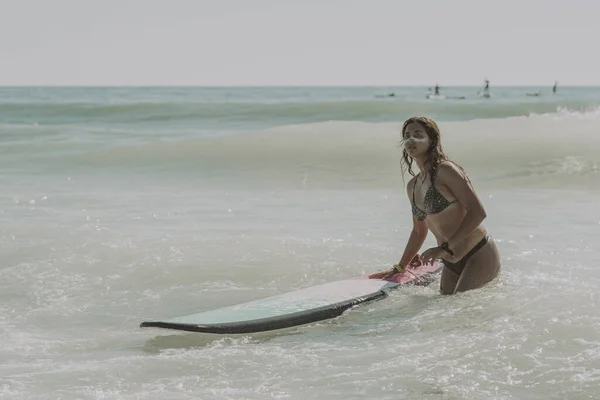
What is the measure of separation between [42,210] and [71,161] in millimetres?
9361

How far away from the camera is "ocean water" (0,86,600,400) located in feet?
14.2

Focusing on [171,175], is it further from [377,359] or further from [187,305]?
[377,359]

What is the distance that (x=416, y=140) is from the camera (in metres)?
5.48

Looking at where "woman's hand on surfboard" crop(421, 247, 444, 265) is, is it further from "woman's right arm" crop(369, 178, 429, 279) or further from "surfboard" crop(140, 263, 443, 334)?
"surfboard" crop(140, 263, 443, 334)

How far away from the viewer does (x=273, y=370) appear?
14.8 ft

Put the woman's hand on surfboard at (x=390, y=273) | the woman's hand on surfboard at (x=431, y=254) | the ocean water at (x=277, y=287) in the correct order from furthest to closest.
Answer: the woman's hand on surfboard at (x=390, y=273), the woman's hand on surfboard at (x=431, y=254), the ocean water at (x=277, y=287)

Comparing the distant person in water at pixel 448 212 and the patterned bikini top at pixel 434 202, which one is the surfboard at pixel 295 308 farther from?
the patterned bikini top at pixel 434 202

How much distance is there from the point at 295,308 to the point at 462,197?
1.33 m

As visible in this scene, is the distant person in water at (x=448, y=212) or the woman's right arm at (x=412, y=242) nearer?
the distant person in water at (x=448, y=212)

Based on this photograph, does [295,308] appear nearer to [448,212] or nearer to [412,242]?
[412,242]

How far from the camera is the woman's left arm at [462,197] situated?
5348 millimetres

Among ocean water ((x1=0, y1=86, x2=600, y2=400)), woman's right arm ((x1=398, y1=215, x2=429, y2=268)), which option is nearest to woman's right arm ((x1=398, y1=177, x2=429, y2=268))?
woman's right arm ((x1=398, y1=215, x2=429, y2=268))

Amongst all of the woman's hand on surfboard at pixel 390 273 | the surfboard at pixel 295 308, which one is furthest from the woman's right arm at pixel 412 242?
the surfboard at pixel 295 308

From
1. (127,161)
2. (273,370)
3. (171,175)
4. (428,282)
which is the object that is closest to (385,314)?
(428,282)
